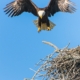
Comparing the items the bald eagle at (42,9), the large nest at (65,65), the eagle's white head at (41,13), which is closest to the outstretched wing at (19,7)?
the bald eagle at (42,9)

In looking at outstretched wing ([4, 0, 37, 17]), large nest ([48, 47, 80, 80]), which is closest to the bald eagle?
outstretched wing ([4, 0, 37, 17])

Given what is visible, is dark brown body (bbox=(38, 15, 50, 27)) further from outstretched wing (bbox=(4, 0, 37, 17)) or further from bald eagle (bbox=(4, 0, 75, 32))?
outstretched wing (bbox=(4, 0, 37, 17))

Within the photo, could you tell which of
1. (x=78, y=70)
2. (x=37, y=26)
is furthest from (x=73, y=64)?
(x=37, y=26)

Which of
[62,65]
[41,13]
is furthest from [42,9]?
[62,65]

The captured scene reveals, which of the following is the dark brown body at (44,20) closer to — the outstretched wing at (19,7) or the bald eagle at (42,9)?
the bald eagle at (42,9)

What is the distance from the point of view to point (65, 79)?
8.21 metres

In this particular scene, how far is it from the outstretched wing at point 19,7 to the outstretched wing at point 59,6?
0.37 meters

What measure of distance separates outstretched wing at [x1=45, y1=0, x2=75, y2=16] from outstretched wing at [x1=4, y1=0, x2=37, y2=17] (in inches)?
14.7

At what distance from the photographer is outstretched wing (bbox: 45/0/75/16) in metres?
12.1

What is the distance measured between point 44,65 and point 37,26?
3.85 meters

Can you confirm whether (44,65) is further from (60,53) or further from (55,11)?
(55,11)

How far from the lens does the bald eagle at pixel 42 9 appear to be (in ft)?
40.2

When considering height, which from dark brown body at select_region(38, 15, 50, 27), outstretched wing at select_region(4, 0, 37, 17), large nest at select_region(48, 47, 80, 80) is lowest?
large nest at select_region(48, 47, 80, 80)

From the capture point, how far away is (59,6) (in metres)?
12.4
